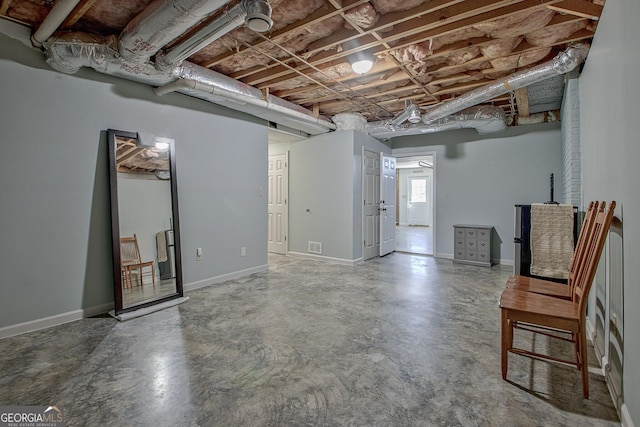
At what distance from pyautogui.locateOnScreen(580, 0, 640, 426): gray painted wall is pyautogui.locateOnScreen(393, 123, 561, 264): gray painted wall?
305 cm

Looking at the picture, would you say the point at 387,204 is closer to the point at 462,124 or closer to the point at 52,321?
the point at 462,124

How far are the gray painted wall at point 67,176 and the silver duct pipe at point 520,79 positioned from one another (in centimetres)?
318

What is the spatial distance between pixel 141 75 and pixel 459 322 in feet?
12.3

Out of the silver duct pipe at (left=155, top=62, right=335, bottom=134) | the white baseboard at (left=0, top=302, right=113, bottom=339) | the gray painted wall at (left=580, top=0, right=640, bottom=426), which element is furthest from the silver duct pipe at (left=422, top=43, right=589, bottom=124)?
the white baseboard at (left=0, top=302, right=113, bottom=339)

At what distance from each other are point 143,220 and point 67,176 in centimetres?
75

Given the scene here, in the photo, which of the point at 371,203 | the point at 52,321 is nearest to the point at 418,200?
the point at 371,203

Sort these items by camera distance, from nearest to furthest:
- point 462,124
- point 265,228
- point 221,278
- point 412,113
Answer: point 221,278 < point 412,113 < point 265,228 < point 462,124

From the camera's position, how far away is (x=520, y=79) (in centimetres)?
332

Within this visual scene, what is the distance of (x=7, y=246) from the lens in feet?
8.45

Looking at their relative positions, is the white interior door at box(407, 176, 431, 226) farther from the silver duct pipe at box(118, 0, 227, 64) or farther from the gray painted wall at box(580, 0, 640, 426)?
the silver duct pipe at box(118, 0, 227, 64)

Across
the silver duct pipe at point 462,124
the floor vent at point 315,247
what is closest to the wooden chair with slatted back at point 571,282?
the silver duct pipe at point 462,124

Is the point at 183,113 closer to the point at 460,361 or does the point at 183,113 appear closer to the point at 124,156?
the point at 124,156

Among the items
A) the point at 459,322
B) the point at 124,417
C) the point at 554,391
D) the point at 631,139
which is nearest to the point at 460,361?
the point at 554,391

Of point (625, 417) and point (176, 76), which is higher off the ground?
point (176, 76)
